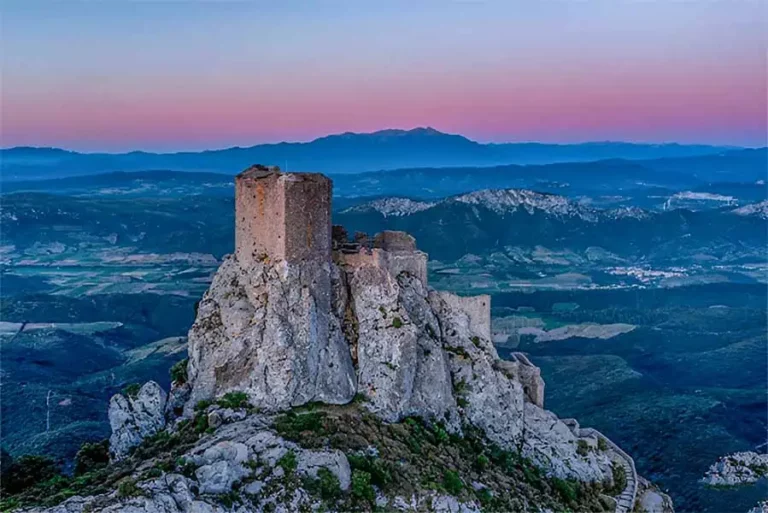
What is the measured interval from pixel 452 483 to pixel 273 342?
29.3ft

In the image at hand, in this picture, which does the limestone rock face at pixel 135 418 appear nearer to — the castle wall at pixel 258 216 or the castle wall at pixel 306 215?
the castle wall at pixel 258 216

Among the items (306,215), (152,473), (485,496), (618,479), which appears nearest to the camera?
(152,473)

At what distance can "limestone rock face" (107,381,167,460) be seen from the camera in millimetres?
34688

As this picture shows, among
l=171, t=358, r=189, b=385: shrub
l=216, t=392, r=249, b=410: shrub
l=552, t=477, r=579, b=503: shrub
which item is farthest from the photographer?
l=552, t=477, r=579, b=503: shrub

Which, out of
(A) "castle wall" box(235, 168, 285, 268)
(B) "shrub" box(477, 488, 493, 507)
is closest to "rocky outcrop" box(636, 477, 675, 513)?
(B) "shrub" box(477, 488, 493, 507)

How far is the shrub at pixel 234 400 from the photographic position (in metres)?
32.8

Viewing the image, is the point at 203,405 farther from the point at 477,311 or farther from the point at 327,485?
the point at 477,311

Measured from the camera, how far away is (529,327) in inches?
4828

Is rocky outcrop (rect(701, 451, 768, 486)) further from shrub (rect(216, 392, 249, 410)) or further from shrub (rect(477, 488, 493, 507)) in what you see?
shrub (rect(216, 392, 249, 410))

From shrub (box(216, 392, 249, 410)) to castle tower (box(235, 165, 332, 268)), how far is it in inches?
227

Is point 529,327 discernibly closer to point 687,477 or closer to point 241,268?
point 687,477

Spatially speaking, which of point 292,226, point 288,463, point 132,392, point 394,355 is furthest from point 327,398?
point 132,392

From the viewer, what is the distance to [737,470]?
6531 centimetres

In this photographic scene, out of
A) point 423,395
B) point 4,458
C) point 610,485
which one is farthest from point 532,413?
point 4,458
